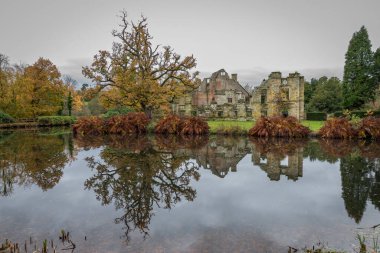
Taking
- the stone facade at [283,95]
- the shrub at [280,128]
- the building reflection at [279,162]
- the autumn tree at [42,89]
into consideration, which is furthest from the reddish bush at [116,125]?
the autumn tree at [42,89]

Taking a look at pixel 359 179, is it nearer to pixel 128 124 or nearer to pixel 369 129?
pixel 369 129

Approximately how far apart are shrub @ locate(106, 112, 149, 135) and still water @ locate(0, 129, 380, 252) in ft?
39.4

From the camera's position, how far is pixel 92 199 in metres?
6.01

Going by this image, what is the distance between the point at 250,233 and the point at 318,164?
6660 mm

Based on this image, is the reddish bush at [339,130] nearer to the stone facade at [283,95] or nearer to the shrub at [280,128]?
the shrub at [280,128]

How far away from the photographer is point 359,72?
126 ft

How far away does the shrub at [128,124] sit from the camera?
22406mm

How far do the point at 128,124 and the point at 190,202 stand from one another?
693 inches

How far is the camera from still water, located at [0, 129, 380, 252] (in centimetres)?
407

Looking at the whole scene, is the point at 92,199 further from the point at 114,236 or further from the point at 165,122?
the point at 165,122

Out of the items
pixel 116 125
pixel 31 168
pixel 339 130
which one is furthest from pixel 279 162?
pixel 116 125

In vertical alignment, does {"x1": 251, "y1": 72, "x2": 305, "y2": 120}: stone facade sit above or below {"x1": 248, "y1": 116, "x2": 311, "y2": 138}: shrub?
above

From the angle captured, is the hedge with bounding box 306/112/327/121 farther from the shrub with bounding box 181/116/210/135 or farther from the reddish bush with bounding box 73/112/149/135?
the reddish bush with bounding box 73/112/149/135

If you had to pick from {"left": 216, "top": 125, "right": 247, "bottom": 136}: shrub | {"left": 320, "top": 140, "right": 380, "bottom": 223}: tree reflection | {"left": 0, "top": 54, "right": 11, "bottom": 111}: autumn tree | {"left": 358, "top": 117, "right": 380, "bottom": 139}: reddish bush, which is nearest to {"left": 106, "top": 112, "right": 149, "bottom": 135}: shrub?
{"left": 216, "top": 125, "right": 247, "bottom": 136}: shrub
